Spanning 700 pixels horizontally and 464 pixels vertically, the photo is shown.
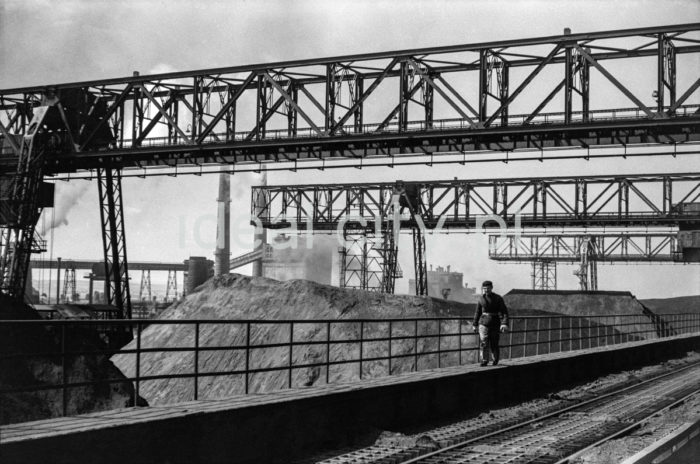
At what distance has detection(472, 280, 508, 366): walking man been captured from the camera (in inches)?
681

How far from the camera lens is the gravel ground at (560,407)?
10.9 m

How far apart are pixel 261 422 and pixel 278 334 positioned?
29009 millimetres

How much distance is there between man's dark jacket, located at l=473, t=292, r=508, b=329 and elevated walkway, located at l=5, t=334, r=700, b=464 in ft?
3.25

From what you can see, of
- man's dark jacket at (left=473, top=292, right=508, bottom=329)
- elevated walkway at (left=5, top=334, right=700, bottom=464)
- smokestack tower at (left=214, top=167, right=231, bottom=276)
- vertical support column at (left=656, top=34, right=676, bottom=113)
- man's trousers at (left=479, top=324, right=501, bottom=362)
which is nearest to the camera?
elevated walkway at (left=5, top=334, right=700, bottom=464)

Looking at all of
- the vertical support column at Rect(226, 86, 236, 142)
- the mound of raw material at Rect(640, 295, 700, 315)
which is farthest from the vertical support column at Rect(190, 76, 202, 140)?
the mound of raw material at Rect(640, 295, 700, 315)

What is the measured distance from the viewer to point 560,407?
15797 mm

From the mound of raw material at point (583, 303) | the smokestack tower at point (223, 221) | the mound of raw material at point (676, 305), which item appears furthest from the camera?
the smokestack tower at point (223, 221)

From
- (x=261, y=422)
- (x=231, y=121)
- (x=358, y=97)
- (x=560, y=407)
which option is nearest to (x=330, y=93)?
(x=358, y=97)

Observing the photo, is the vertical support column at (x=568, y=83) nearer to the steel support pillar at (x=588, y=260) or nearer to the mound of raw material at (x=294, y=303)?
the mound of raw material at (x=294, y=303)

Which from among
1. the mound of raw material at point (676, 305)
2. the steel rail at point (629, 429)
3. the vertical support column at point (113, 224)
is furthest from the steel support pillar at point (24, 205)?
the mound of raw material at point (676, 305)

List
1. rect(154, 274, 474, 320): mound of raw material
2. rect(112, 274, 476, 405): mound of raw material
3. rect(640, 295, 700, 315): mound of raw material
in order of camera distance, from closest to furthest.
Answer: rect(112, 274, 476, 405): mound of raw material, rect(154, 274, 474, 320): mound of raw material, rect(640, 295, 700, 315): mound of raw material

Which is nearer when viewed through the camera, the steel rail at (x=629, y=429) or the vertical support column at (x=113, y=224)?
the steel rail at (x=629, y=429)

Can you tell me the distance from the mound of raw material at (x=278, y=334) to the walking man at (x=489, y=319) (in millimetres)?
16294

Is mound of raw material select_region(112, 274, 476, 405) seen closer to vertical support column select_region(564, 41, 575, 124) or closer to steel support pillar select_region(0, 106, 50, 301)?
steel support pillar select_region(0, 106, 50, 301)
